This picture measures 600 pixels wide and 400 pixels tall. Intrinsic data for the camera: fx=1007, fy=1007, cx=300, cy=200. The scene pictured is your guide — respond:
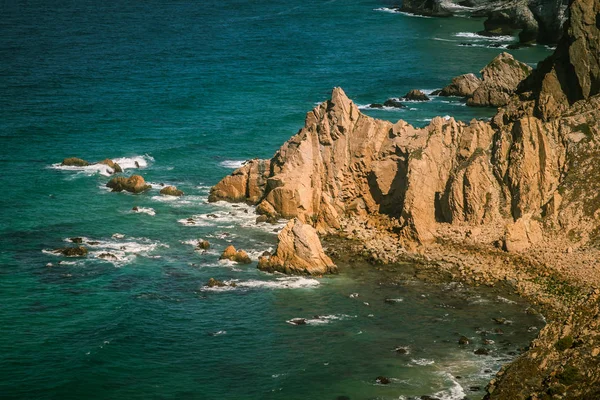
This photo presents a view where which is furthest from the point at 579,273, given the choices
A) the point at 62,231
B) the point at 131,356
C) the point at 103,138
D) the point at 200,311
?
the point at 103,138

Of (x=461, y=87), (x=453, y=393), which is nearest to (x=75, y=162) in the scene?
(x=461, y=87)

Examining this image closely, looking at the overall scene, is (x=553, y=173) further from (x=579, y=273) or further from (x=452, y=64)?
(x=452, y=64)

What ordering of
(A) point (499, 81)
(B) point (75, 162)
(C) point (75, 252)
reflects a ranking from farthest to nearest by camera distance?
(A) point (499, 81), (B) point (75, 162), (C) point (75, 252)

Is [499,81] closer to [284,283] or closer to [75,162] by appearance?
[75,162]

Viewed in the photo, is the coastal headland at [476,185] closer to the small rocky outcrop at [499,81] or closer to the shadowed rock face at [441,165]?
the shadowed rock face at [441,165]

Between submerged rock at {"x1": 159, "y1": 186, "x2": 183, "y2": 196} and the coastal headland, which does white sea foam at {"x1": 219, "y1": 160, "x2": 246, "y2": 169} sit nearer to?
submerged rock at {"x1": 159, "y1": 186, "x2": 183, "y2": 196}

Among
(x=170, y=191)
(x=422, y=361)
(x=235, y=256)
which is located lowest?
(x=422, y=361)
